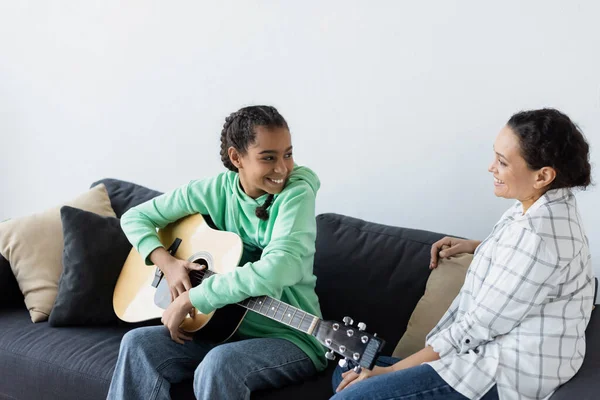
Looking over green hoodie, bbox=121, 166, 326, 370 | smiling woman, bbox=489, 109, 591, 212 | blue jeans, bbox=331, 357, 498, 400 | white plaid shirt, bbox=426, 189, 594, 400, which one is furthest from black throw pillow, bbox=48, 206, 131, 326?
smiling woman, bbox=489, 109, 591, 212

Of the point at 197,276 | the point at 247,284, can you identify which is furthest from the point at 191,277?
the point at 247,284

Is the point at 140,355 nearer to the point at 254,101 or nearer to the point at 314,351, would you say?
the point at 314,351

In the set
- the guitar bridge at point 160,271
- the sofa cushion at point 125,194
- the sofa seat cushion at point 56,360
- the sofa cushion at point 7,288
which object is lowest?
the sofa seat cushion at point 56,360

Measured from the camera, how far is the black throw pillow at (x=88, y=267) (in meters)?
2.59

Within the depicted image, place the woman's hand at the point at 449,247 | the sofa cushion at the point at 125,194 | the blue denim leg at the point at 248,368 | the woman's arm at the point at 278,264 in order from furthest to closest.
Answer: the sofa cushion at the point at 125,194 → the woman's hand at the point at 449,247 → the woman's arm at the point at 278,264 → the blue denim leg at the point at 248,368

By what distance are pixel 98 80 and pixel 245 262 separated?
1522 millimetres

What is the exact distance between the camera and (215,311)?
2.20 m

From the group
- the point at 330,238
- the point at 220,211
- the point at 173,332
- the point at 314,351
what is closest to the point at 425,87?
the point at 330,238

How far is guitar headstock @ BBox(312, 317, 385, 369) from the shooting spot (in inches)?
74.1

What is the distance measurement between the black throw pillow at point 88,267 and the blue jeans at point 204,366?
417 millimetres

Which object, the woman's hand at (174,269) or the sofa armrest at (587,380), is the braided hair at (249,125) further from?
the sofa armrest at (587,380)

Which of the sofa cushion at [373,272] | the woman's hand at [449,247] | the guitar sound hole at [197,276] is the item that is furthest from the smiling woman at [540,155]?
the guitar sound hole at [197,276]

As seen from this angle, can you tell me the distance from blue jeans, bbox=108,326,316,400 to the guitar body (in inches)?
3.1

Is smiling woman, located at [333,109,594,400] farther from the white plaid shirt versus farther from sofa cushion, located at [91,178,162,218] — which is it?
sofa cushion, located at [91,178,162,218]
